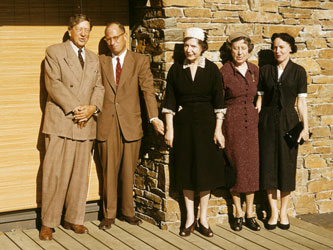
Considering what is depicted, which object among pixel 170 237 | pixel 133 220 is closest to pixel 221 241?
pixel 170 237

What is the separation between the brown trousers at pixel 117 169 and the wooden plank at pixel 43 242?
0.68m

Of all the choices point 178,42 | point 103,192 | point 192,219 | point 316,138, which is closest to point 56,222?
point 103,192

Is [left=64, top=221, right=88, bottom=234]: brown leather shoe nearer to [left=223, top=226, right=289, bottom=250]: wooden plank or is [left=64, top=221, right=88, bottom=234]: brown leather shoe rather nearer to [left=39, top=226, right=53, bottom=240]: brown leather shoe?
[left=39, top=226, right=53, bottom=240]: brown leather shoe

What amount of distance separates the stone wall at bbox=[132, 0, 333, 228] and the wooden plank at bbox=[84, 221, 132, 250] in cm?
54

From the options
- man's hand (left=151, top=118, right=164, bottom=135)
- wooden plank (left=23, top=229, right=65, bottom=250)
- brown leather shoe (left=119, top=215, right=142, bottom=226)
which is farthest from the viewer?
brown leather shoe (left=119, top=215, right=142, bottom=226)

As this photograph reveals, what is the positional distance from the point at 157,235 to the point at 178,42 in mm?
1834

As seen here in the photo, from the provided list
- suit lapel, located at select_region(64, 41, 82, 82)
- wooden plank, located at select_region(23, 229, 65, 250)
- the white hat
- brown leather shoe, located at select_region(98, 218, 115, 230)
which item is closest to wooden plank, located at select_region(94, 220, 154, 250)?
brown leather shoe, located at select_region(98, 218, 115, 230)

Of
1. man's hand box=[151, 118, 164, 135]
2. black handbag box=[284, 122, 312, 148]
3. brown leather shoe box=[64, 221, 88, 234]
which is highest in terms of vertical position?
man's hand box=[151, 118, 164, 135]

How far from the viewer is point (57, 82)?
220 inches

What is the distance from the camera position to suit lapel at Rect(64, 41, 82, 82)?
5.69 m

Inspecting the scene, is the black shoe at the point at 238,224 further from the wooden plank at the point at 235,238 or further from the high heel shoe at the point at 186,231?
the high heel shoe at the point at 186,231

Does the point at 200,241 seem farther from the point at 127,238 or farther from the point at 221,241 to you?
the point at 127,238

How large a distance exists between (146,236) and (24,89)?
5.92 feet

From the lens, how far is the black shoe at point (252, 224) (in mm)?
5965
